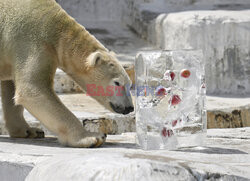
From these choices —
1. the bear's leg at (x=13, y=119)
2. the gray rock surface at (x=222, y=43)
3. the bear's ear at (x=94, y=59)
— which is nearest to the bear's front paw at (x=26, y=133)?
the bear's leg at (x=13, y=119)

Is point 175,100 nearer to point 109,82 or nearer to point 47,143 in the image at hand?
point 109,82

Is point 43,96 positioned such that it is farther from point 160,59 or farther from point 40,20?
point 160,59

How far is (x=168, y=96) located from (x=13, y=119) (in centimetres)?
141

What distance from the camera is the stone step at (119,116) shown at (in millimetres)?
4699

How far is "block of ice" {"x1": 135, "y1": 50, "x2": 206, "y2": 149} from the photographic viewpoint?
9.46 feet

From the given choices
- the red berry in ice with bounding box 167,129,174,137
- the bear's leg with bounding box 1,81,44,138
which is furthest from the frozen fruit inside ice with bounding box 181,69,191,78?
the bear's leg with bounding box 1,81,44,138

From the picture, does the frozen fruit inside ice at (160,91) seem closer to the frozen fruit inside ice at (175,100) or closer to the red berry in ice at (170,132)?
the frozen fruit inside ice at (175,100)

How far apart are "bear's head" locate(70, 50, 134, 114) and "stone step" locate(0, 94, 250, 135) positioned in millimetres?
1186

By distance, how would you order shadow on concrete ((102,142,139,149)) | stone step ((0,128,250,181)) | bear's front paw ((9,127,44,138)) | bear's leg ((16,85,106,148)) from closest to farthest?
stone step ((0,128,250,181)), shadow on concrete ((102,142,139,149)), bear's leg ((16,85,106,148)), bear's front paw ((9,127,44,138))

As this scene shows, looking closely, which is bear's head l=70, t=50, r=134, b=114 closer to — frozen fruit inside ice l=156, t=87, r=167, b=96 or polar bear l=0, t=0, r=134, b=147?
polar bear l=0, t=0, r=134, b=147

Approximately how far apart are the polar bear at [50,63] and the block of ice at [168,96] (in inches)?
17.5

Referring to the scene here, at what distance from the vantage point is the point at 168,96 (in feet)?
9.47

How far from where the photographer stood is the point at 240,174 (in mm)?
2209

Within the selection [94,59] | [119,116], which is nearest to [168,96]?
[94,59]
